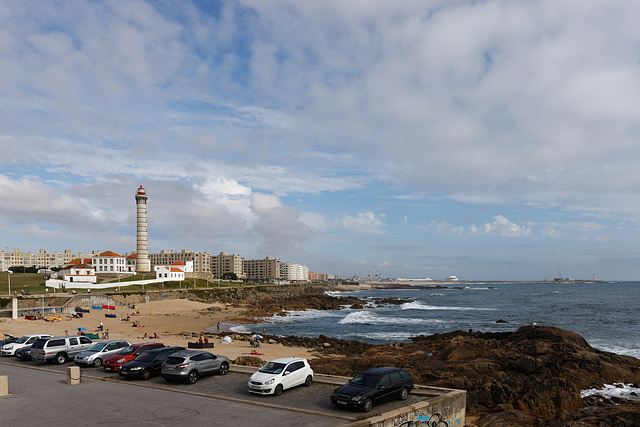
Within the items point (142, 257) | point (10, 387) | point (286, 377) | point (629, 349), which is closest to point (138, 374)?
point (10, 387)

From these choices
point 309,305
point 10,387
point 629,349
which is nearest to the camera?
point 10,387

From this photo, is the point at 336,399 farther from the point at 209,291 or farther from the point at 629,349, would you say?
the point at 209,291

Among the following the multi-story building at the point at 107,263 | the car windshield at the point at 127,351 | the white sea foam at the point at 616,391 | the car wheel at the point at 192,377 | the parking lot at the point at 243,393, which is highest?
the multi-story building at the point at 107,263

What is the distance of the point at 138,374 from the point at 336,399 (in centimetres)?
1138

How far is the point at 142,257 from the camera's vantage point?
13388 cm

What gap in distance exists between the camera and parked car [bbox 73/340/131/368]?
2641 cm

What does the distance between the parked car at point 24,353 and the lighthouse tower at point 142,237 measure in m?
107

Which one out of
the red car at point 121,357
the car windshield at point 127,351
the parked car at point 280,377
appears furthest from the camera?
the car windshield at point 127,351

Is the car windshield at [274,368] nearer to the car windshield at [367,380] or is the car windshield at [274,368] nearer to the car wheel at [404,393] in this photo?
the car windshield at [367,380]

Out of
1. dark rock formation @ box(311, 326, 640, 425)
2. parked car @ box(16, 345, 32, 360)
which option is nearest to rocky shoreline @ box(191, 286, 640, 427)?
dark rock formation @ box(311, 326, 640, 425)

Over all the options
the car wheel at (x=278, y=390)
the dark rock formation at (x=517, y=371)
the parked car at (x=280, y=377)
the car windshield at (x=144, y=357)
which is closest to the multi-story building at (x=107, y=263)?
the dark rock formation at (x=517, y=371)

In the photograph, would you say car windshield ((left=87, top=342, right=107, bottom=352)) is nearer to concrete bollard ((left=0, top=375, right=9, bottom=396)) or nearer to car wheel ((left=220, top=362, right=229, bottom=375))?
concrete bollard ((left=0, top=375, right=9, bottom=396))

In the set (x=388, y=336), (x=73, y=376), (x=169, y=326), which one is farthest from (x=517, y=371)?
(x=169, y=326)

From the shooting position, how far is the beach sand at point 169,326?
1699 inches
